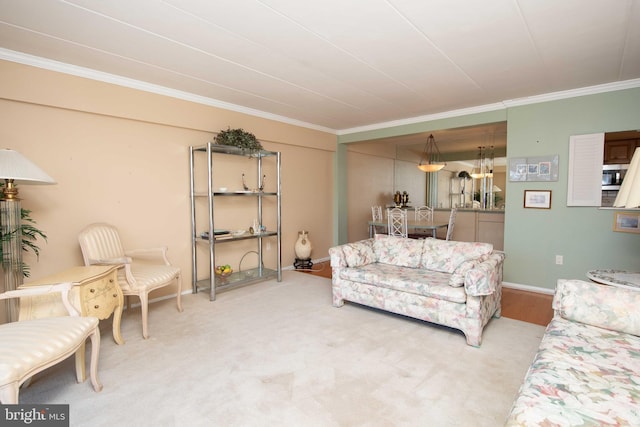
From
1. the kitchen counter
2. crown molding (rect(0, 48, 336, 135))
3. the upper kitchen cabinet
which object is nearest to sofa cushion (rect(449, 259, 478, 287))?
the kitchen counter

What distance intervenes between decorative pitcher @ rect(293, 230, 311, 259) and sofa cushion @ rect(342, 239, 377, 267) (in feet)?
5.52

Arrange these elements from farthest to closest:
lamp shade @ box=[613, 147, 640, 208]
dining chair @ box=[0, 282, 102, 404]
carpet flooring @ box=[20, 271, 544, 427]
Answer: carpet flooring @ box=[20, 271, 544, 427] < lamp shade @ box=[613, 147, 640, 208] < dining chair @ box=[0, 282, 102, 404]

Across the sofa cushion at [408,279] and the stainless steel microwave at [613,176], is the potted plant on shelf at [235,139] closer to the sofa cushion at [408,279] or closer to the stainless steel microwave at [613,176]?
the sofa cushion at [408,279]

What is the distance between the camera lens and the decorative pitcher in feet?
17.4

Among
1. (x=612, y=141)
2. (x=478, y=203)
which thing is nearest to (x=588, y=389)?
(x=612, y=141)

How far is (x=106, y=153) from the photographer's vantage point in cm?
334

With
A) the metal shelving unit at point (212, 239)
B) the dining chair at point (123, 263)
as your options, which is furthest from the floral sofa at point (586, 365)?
the metal shelving unit at point (212, 239)

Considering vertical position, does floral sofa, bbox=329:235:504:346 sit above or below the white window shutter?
below

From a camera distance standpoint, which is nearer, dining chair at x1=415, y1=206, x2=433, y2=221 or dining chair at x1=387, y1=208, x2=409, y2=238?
dining chair at x1=387, y1=208, x2=409, y2=238

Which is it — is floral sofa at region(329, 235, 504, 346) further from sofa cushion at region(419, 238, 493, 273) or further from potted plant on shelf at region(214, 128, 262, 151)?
potted plant on shelf at region(214, 128, 262, 151)

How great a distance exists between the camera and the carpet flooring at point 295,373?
1.82 metres

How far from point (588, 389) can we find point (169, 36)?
10.7ft

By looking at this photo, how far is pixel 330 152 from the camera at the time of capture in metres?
6.08

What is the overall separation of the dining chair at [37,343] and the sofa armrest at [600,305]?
291 cm
